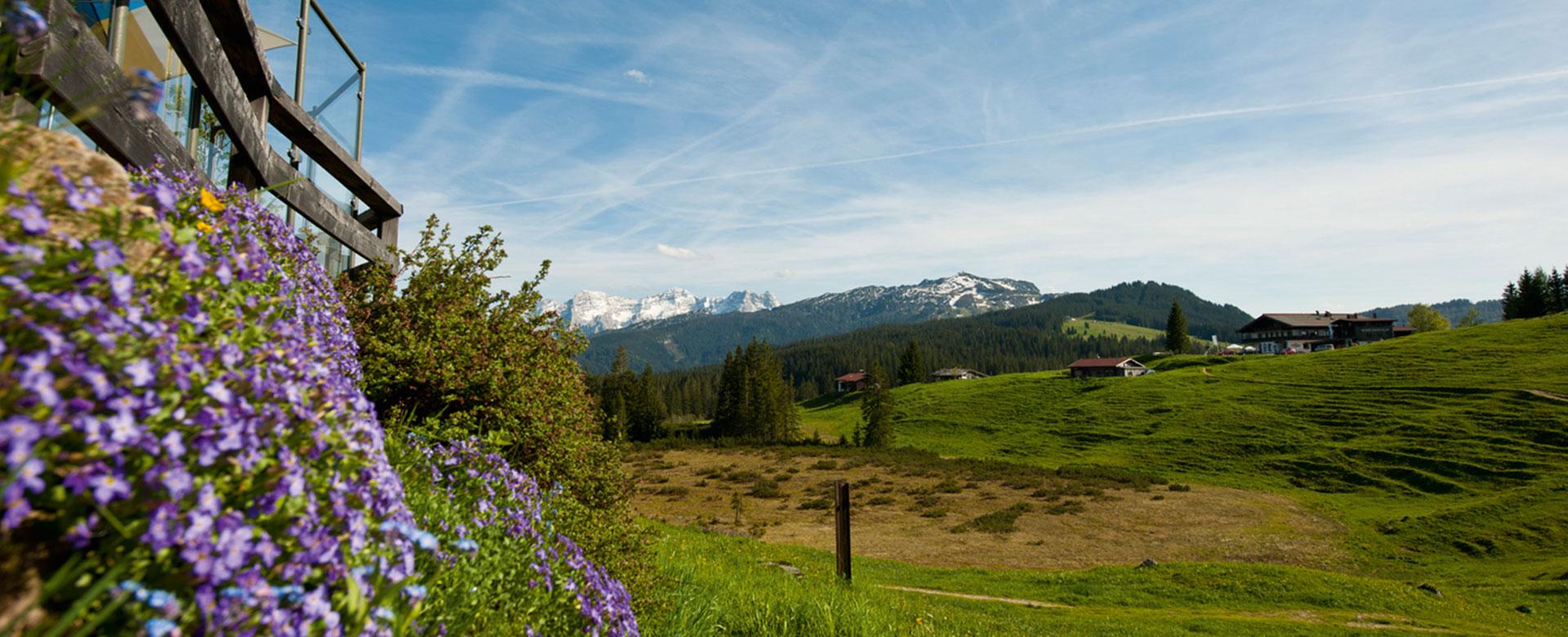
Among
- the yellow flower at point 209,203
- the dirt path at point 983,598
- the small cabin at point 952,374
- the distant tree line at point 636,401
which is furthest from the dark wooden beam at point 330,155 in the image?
the small cabin at point 952,374

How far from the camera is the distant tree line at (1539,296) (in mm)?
104544

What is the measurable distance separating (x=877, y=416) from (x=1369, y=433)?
4183 cm

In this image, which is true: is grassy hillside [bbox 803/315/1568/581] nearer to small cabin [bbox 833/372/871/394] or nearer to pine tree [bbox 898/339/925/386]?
pine tree [bbox 898/339/925/386]

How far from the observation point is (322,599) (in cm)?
182

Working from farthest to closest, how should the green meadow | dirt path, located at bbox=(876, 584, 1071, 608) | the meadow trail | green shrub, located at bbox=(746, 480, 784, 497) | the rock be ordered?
green shrub, located at bbox=(746, 480, 784, 497) → dirt path, located at bbox=(876, 584, 1071, 608) → the meadow trail → the green meadow → the rock

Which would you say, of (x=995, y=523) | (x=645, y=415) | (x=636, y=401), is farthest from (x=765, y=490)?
(x=636, y=401)

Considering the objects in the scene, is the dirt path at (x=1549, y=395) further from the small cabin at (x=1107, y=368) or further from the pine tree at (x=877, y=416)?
the small cabin at (x=1107, y=368)

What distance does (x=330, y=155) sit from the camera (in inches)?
269

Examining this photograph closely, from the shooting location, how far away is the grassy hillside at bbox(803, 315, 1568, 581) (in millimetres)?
36219

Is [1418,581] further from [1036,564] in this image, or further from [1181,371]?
[1181,371]

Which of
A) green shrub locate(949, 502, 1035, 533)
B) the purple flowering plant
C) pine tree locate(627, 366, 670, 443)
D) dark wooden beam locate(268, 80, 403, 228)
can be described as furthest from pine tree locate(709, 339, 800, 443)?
the purple flowering plant

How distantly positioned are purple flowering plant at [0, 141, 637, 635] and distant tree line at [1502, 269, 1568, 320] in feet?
477

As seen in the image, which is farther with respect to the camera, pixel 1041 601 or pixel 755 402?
pixel 755 402

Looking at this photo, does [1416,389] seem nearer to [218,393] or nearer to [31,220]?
[218,393]
